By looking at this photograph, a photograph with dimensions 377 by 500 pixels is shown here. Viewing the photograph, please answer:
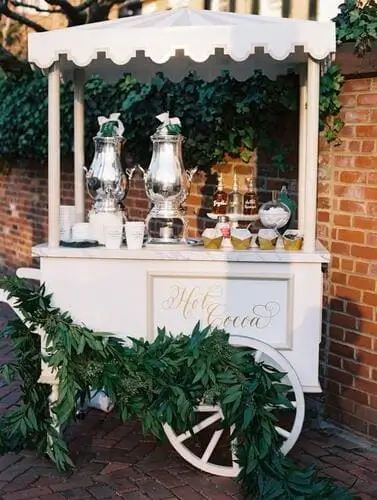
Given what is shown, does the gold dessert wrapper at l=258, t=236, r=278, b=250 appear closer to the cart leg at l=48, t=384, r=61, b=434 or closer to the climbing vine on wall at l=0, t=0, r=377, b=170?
the climbing vine on wall at l=0, t=0, r=377, b=170

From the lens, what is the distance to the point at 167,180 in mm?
Answer: 4465

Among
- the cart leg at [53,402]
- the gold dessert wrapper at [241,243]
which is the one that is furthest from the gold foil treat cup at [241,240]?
the cart leg at [53,402]

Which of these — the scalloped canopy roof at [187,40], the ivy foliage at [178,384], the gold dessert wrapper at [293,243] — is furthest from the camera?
the gold dessert wrapper at [293,243]

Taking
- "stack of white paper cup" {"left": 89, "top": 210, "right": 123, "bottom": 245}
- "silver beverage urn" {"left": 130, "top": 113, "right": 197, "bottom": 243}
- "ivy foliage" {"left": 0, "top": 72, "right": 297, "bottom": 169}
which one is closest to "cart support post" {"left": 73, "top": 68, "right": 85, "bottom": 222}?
"stack of white paper cup" {"left": 89, "top": 210, "right": 123, "bottom": 245}

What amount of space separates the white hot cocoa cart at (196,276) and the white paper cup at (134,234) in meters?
0.08

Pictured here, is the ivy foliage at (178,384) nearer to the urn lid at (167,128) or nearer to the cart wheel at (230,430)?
the cart wheel at (230,430)

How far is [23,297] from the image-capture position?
400 cm

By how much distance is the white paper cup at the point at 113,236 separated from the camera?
410cm

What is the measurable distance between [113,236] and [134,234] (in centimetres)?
11

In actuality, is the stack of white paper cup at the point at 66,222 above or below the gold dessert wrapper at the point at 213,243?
above

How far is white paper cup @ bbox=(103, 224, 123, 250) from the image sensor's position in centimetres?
410

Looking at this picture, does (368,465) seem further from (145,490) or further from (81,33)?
(81,33)

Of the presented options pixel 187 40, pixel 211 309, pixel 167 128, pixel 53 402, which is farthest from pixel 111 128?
pixel 53 402

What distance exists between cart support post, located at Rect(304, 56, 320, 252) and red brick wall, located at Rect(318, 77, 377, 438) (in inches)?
26.6
